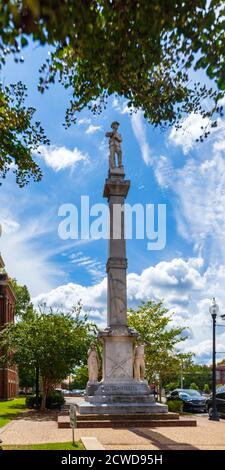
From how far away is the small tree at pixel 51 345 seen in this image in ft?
90.4

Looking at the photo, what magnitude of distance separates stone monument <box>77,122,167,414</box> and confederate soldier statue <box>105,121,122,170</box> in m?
1.10

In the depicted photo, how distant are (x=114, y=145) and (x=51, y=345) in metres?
11.3

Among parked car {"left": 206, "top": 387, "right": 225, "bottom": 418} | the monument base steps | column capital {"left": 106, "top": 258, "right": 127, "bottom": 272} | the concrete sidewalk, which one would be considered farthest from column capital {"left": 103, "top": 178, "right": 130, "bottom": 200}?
parked car {"left": 206, "top": 387, "right": 225, "bottom": 418}

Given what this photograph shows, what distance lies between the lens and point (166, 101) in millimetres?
8195

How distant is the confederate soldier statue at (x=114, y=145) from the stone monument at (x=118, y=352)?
110 centimetres

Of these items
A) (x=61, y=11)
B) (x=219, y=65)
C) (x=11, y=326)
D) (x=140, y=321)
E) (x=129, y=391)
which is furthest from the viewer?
(x=140, y=321)

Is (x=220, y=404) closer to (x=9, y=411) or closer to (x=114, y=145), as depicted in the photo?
(x=9, y=411)

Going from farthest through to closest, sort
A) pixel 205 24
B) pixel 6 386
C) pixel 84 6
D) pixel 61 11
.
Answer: pixel 6 386, pixel 205 24, pixel 84 6, pixel 61 11

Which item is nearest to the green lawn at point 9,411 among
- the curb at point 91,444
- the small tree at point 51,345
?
the small tree at point 51,345

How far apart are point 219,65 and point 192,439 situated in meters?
10.0

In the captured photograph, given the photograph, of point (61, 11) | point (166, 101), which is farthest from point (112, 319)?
point (61, 11)
